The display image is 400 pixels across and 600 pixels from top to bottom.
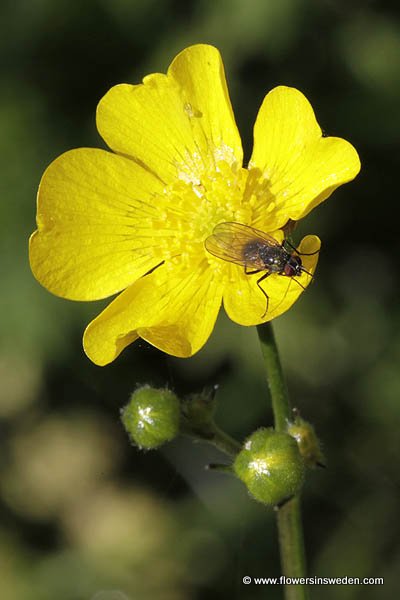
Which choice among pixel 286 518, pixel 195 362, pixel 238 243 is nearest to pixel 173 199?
pixel 238 243

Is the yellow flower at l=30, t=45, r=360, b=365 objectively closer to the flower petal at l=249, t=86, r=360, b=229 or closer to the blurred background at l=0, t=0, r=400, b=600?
the flower petal at l=249, t=86, r=360, b=229

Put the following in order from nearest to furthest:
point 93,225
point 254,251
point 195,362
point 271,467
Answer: point 271,467
point 254,251
point 93,225
point 195,362

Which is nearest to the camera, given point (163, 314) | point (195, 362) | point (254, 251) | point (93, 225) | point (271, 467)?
point (271, 467)

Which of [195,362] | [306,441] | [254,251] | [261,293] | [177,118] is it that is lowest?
[306,441]

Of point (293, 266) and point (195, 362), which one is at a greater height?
point (195, 362)

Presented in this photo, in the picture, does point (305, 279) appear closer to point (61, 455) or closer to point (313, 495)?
point (313, 495)

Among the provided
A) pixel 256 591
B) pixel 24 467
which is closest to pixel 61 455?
pixel 24 467

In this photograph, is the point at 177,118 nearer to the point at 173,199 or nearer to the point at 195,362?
the point at 173,199
